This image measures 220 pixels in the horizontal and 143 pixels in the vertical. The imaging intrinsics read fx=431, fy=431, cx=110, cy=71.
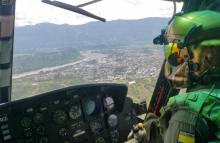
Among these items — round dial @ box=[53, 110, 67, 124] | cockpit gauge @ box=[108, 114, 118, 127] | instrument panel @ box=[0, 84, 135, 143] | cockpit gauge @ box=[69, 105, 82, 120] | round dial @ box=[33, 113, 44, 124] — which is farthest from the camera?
cockpit gauge @ box=[108, 114, 118, 127]

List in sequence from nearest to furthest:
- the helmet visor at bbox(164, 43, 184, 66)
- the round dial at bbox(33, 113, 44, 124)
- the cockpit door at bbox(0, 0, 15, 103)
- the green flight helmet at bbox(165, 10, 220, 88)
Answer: the green flight helmet at bbox(165, 10, 220, 88) → the helmet visor at bbox(164, 43, 184, 66) → the round dial at bbox(33, 113, 44, 124) → the cockpit door at bbox(0, 0, 15, 103)

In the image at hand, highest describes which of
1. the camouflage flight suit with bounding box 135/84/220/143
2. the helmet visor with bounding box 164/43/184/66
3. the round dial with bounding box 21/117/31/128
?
the helmet visor with bounding box 164/43/184/66

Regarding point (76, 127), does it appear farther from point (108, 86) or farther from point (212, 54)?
point (212, 54)

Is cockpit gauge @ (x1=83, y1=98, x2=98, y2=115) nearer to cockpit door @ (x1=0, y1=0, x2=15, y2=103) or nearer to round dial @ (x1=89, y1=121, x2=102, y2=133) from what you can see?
round dial @ (x1=89, y1=121, x2=102, y2=133)

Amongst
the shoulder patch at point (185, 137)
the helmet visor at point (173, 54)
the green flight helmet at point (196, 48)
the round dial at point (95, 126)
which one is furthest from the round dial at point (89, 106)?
the shoulder patch at point (185, 137)

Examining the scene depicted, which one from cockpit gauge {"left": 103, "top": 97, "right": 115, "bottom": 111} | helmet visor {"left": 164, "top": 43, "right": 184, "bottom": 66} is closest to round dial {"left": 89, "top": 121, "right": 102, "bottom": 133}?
cockpit gauge {"left": 103, "top": 97, "right": 115, "bottom": 111}

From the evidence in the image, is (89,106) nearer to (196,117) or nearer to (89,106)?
(89,106)

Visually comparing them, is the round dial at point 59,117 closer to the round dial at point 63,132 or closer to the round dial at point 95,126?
the round dial at point 63,132

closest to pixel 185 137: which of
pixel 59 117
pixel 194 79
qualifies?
pixel 194 79
